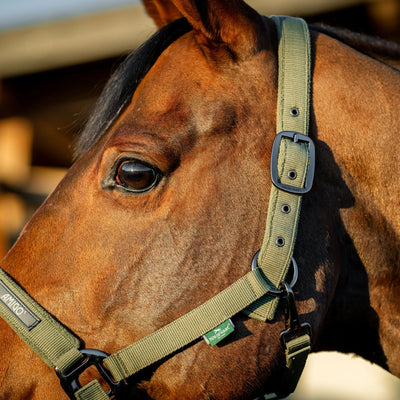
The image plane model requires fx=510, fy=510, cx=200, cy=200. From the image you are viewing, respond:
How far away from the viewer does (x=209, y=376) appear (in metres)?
1.50

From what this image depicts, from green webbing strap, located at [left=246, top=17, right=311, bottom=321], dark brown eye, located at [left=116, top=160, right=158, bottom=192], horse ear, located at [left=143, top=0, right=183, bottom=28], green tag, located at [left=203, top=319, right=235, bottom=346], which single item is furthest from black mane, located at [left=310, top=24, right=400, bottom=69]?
green tag, located at [left=203, top=319, right=235, bottom=346]

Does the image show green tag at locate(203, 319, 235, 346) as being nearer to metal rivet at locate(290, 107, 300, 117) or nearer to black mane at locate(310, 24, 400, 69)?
metal rivet at locate(290, 107, 300, 117)

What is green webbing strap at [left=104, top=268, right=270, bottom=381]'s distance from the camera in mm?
1479

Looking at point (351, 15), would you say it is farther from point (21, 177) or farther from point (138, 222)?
point (138, 222)

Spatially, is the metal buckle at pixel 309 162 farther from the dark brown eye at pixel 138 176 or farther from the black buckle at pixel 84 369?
the black buckle at pixel 84 369

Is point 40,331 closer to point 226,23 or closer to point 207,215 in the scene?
point 207,215

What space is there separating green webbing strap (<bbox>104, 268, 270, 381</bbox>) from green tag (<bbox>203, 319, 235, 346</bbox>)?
0.05 feet

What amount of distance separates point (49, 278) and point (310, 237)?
2.63ft

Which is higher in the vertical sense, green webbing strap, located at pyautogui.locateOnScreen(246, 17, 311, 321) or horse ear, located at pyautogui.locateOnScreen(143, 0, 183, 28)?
horse ear, located at pyautogui.locateOnScreen(143, 0, 183, 28)

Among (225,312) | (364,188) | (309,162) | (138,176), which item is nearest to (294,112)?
(309,162)

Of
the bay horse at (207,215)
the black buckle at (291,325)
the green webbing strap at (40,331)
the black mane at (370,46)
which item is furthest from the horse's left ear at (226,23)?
the green webbing strap at (40,331)

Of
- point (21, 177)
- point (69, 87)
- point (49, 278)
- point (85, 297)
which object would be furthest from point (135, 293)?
point (69, 87)

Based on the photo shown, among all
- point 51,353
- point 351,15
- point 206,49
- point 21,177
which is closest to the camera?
point 51,353

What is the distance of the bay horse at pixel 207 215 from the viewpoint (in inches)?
59.1
